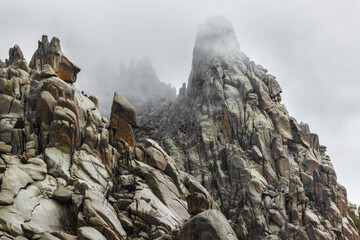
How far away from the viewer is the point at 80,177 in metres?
49.6

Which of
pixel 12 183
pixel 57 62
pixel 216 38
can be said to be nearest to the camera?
pixel 12 183

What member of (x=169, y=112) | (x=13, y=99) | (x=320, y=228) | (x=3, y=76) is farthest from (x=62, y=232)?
(x=169, y=112)

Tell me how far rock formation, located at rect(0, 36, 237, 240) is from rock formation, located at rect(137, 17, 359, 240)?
3395cm

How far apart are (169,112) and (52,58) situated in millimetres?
73114

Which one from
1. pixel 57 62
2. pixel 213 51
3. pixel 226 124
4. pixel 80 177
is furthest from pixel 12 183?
pixel 213 51

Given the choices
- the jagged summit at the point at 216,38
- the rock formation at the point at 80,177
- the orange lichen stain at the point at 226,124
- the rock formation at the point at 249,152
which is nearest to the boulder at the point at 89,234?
the rock formation at the point at 80,177

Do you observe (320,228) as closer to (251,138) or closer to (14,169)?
(251,138)

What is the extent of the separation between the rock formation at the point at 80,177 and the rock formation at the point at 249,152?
3395 cm

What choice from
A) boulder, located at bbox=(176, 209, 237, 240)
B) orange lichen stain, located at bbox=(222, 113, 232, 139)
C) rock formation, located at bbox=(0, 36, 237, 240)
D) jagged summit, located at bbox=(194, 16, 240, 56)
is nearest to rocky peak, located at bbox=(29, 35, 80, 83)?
rock formation, located at bbox=(0, 36, 237, 240)

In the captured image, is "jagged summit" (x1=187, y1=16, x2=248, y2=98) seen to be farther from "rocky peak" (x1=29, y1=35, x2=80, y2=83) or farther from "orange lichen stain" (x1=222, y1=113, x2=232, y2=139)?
"rocky peak" (x1=29, y1=35, x2=80, y2=83)

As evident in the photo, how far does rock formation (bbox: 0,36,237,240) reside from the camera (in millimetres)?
40656

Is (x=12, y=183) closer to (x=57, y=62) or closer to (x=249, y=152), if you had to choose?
(x=57, y=62)

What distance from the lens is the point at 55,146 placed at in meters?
52.4

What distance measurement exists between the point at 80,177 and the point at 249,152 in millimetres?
64679
